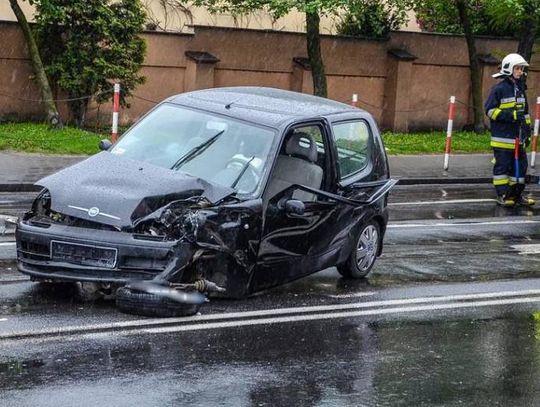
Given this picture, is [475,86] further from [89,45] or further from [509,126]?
[509,126]

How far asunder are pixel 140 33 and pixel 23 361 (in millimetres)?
16057

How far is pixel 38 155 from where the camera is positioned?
61.0 ft

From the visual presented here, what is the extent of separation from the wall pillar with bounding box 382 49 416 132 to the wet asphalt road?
15.8 meters

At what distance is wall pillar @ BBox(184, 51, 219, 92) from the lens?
24.3 m

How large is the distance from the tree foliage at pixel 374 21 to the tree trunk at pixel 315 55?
5.82 feet

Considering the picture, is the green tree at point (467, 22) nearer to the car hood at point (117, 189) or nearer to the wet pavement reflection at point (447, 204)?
the wet pavement reflection at point (447, 204)

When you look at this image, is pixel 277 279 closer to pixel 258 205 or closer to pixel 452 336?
pixel 258 205

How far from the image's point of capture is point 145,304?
864 cm

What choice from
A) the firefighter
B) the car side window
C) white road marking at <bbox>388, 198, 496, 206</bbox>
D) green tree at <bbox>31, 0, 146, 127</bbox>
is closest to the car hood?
the car side window

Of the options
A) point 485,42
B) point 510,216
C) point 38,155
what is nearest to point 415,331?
point 510,216

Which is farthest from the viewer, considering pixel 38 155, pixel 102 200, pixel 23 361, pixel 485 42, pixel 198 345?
pixel 485 42

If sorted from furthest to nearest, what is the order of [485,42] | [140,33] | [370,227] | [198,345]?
[485,42] < [140,33] < [370,227] < [198,345]

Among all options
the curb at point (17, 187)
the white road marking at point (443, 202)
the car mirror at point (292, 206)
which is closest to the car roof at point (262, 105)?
the car mirror at point (292, 206)

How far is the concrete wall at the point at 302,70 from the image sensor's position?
22328mm
